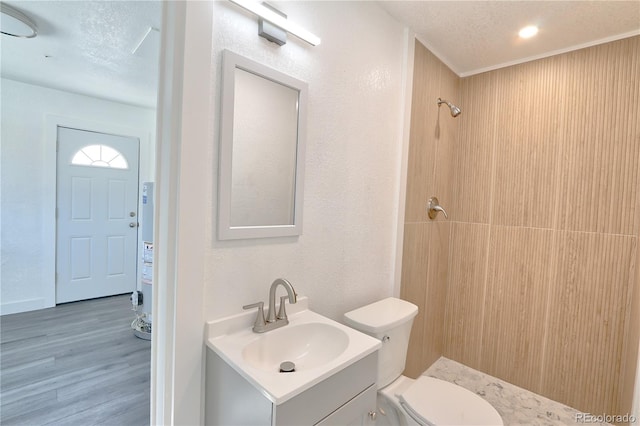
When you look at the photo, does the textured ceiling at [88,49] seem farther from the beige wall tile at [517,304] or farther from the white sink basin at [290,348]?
the beige wall tile at [517,304]

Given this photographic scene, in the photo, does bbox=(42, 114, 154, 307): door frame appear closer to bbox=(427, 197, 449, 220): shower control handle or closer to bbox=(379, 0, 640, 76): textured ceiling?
bbox=(379, 0, 640, 76): textured ceiling

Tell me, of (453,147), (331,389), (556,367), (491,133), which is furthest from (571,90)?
(331,389)

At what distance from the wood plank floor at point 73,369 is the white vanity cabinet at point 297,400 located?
1.12m

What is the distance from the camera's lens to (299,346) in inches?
48.1

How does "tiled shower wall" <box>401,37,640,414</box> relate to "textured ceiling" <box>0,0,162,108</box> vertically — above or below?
below

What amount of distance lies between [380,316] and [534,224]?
4.72ft

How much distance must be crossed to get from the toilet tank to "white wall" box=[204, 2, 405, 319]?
0.13 m

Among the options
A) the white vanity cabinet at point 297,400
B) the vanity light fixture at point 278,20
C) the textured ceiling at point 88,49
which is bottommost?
the white vanity cabinet at point 297,400

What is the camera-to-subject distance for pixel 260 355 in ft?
3.61

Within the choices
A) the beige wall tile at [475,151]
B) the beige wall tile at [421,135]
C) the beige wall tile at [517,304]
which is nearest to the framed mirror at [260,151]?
the beige wall tile at [421,135]

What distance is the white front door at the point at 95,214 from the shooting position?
3.39 m

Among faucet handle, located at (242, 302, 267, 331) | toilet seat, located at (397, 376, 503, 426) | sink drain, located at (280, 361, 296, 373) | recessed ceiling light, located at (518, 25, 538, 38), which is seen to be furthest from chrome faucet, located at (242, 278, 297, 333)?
recessed ceiling light, located at (518, 25, 538, 38)

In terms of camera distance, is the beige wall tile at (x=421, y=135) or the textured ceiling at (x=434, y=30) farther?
the beige wall tile at (x=421, y=135)

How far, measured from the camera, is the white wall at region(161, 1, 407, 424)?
3.25 feet
